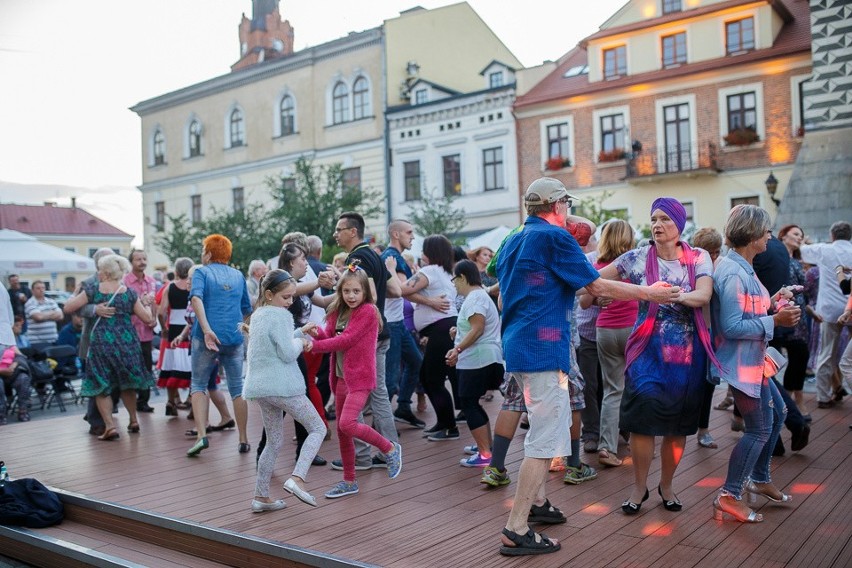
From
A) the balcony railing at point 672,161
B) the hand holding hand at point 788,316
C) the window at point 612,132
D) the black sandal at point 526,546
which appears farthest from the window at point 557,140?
the black sandal at point 526,546

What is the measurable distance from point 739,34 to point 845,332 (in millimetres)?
19974

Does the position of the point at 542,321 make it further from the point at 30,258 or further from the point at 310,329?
the point at 30,258

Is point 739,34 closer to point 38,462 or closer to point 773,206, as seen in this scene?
point 773,206

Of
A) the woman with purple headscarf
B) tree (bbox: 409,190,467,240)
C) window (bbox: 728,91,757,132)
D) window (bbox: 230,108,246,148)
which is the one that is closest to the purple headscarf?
the woman with purple headscarf

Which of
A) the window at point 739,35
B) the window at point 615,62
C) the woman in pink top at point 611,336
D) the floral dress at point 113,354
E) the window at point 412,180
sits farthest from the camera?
the window at point 412,180

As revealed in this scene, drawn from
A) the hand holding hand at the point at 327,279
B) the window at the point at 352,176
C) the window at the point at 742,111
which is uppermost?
the window at the point at 742,111

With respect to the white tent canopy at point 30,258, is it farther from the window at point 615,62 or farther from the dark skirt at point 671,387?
the window at point 615,62

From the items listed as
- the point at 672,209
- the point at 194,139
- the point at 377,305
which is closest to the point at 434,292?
the point at 377,305

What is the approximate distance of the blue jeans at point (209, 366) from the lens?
7578mm

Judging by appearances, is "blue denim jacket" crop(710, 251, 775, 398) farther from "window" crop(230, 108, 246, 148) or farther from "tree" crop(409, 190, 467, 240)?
"window" crop(230, 108, 246, 148)

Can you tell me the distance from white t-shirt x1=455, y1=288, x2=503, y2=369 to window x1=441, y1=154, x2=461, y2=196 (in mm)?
25102

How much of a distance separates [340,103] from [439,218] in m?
9.08

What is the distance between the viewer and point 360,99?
3391cm

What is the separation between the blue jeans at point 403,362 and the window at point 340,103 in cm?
2664
